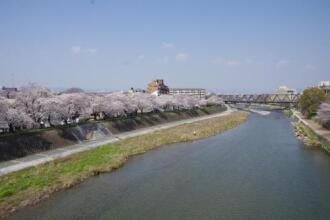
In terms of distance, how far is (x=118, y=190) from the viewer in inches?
689

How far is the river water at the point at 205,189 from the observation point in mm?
14203

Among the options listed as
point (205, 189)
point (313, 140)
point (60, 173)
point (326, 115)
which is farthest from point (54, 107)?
point (326, 115)

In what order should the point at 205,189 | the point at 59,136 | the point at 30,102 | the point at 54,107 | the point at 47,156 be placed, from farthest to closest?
the point at 54,107
the point at 30,102
the point at 59,136
the point at 47,156
the point at 205,189

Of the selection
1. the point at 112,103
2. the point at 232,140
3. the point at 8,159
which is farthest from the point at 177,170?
the point at 112,103

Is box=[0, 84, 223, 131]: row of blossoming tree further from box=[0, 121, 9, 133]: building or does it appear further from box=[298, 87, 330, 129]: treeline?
box=[298, 87, 330, 129]: treeline

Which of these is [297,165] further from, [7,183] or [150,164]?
[7,183]

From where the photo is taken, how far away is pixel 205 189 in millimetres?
17312

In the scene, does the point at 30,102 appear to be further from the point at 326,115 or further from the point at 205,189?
the point at 326,115

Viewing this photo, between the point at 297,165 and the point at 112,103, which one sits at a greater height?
the point at 112,103

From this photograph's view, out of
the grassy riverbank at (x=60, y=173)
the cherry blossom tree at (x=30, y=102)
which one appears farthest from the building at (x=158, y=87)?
the grassy riverbank at (x=60, y=173)

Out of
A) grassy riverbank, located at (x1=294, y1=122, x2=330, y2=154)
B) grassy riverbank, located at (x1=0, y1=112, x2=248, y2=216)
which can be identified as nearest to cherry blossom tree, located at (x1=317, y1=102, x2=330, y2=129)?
grassy riverbank, located at (x1=294, y1=122, x2=330, y2=154)

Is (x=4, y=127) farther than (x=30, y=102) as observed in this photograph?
No

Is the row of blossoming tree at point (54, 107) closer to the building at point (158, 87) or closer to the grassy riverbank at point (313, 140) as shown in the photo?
the grassy riverbank at point (313, 140)

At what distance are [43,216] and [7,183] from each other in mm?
4462
